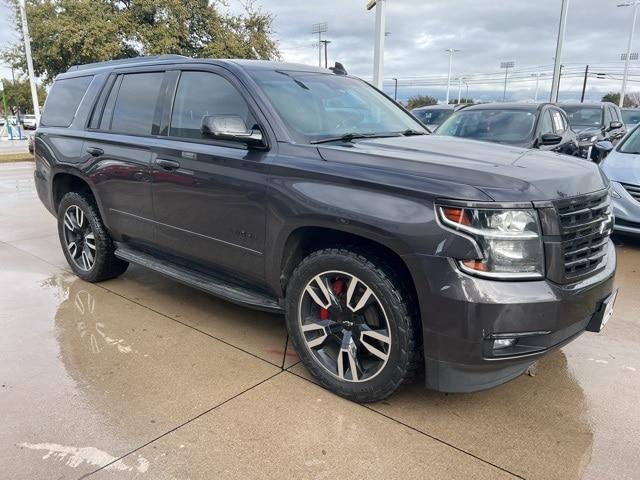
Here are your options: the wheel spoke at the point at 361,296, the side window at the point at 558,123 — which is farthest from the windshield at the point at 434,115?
the wheel spoke at the point at 361,296

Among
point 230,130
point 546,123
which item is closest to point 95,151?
point 230,130

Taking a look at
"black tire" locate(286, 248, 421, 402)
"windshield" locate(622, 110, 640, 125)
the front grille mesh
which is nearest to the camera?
the front grille mesh

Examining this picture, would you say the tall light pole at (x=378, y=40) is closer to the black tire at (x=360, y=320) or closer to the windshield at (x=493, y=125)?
the windshield at (x=493, y=125)

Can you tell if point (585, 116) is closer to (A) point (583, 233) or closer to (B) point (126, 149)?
(A) point (583, 233)

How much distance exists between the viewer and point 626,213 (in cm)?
592

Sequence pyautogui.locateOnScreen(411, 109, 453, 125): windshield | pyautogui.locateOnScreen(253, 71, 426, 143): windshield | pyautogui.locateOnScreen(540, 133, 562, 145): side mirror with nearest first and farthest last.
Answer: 1. pyautogui.locateOnScreen(253, 71, 426, 143): windshield
2. pyautogui.locateOnScreen(540, 133, 562, 145): side mirror
3. pyautogui.locateOnScreen(411, 109, 453, 125): windshield

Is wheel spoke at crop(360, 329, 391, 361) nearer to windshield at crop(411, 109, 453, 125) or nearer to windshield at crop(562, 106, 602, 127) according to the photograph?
windshield at crop(411, 109, 453, 125)

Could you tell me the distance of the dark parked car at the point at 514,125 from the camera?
24.0ft

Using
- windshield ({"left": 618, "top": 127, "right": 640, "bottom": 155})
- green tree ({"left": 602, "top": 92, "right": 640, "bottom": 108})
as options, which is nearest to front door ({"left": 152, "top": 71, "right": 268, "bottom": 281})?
windshield ({"left": 618, "top": 127, "right": 640, "bottom": 155})

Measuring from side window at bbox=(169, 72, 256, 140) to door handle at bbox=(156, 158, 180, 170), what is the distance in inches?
8.0

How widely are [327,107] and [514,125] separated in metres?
4.97

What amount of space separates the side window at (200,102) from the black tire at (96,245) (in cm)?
138

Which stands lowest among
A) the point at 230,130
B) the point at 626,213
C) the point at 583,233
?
the point at 626,213

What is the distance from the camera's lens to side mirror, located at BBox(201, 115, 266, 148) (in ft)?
10.0
